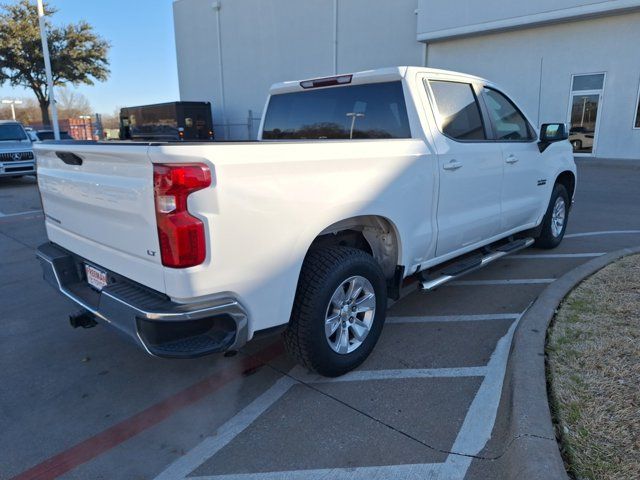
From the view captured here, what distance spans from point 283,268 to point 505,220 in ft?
9.99

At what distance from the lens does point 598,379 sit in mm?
2936

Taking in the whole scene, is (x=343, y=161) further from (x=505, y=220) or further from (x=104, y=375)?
(x=505, y=220)

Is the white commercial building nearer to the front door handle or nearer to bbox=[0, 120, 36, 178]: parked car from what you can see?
bbox=[0, 120, 36, 178]: parked car

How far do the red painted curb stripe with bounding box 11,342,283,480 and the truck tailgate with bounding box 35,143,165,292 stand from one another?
2.98ft

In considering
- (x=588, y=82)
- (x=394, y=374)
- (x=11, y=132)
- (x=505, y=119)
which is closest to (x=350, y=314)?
(x=394, y=374)

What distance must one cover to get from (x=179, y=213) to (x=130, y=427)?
1.42m

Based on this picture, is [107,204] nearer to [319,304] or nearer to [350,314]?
[319,304]

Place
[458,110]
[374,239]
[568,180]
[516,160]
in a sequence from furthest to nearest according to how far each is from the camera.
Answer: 1. [568,180]
2. [516,160]
3. [458,110]
4. [374,239]

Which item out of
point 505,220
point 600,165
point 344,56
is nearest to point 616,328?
point 505,220

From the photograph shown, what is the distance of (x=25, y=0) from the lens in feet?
105

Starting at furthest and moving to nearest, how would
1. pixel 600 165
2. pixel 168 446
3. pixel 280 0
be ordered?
pixel 280 0 < pixel 600 165 < pixel 168 446

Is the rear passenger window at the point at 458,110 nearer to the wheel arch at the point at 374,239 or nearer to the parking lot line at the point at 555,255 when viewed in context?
the wheel arch at the point at 374,239

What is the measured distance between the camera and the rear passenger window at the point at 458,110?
13.0ft

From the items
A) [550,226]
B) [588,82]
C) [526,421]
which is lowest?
[526,421]
